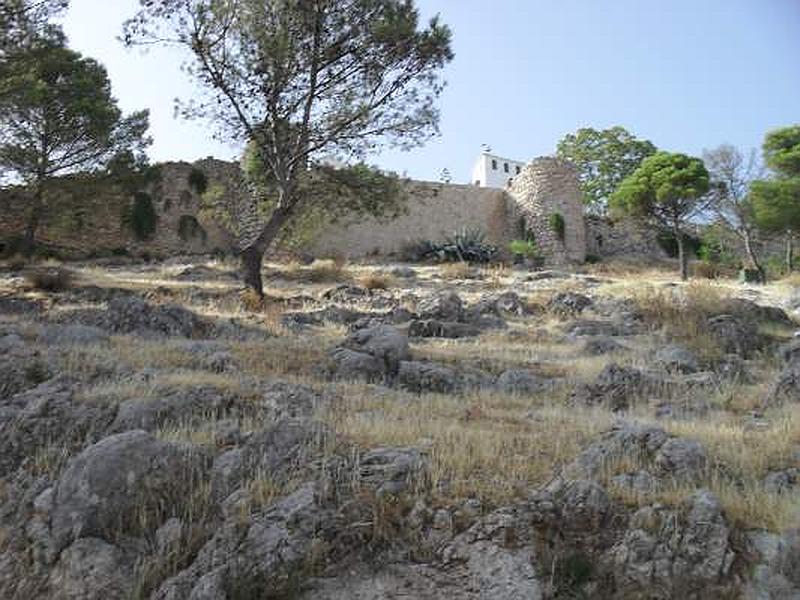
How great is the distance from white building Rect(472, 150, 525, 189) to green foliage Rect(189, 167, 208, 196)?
27700 mm

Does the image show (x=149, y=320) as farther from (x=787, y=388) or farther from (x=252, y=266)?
(x=787, y=388)

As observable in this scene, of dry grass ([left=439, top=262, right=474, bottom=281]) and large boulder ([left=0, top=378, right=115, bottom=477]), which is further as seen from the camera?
dry grass ([left=439, top=262, right=474, bottom=281])

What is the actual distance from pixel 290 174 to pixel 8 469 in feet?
32.0

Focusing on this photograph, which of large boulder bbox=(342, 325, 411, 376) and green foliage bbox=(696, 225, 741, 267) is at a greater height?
green foliage bbox=(696, 225, 741, 267)

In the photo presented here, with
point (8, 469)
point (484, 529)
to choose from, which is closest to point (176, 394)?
point (8, 469)

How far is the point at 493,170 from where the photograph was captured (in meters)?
50.0

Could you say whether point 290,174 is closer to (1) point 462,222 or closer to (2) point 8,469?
(2) point 8,469

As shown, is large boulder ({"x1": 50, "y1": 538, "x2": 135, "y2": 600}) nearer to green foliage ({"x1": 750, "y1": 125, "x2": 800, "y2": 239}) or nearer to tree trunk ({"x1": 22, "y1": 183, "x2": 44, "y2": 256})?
tree trunk ({"x1": 22, "y1": 183, "x2": 44, "y2": 256})

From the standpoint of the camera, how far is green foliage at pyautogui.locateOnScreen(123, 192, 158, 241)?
73.0 feet

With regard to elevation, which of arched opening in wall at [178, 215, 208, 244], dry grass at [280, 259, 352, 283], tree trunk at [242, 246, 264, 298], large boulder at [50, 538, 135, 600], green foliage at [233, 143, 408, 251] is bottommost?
large boulder at [50, 538, 135, 600]

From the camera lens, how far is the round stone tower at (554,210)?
81.6 feet

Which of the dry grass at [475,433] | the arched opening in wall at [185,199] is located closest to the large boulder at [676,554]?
the dry grass at [475,433]

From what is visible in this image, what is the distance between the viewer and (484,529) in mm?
3459

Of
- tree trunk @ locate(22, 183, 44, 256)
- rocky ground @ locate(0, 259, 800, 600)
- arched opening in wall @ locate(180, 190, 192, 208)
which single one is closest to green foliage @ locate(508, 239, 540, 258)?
arched opening in wall @ locate(180, 190, 192, 208)
